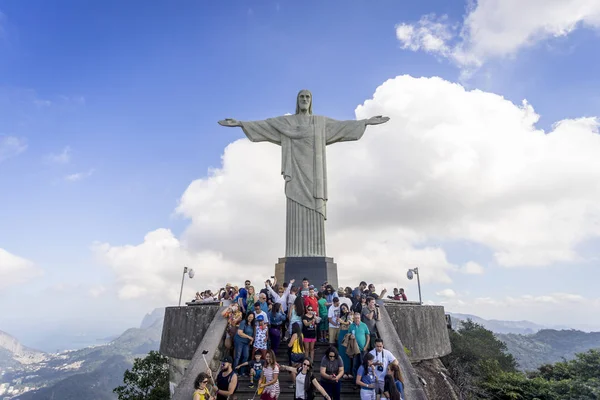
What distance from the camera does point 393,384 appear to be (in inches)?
245

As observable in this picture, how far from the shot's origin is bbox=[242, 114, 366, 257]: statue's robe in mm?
13648

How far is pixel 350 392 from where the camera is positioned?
7.25m

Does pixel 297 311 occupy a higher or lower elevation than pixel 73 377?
higher

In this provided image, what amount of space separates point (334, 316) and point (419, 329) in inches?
127

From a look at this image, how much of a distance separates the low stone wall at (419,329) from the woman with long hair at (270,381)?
4.35 meters

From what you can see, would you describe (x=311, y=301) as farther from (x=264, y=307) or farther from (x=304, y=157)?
(x=304, y=157)

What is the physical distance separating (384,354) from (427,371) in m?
4.28

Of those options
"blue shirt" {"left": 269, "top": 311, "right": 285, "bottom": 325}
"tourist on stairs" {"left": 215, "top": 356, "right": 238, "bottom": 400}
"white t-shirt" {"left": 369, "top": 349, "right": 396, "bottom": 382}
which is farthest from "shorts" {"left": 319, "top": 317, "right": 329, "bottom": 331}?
"tourist on stairs" {"left": 215, "top": 356, "right": 238, "bottom": 400}

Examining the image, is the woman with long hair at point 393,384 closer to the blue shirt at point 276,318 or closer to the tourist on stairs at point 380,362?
the tourist on stairs at point 380,362

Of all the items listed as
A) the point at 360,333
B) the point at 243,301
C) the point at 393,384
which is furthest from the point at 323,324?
the point at 393,384

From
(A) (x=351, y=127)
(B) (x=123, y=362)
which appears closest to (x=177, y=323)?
(A) (x=351, y=127)

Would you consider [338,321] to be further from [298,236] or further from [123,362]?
[123,362]

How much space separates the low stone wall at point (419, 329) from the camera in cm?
991

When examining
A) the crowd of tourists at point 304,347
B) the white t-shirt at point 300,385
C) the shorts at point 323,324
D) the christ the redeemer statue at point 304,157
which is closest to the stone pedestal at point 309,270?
the christ the redeemer statue at point 304,157
